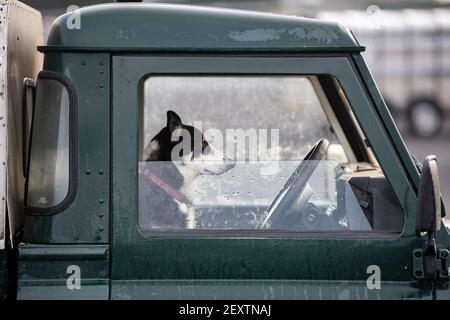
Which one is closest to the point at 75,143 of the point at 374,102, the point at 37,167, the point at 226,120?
the point at 37,167

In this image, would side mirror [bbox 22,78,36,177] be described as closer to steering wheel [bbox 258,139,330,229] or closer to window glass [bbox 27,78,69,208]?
window glass [bbox 27,78,69,208]

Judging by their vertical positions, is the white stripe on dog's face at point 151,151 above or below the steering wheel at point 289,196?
above

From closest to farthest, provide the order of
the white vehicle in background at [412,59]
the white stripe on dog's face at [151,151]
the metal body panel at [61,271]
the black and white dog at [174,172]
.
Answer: the metal body panel at [61,271] < the black and white dog at [174,172] < the white stripe on dog's face at [151,151] < the white vehicle in background at [412,59]

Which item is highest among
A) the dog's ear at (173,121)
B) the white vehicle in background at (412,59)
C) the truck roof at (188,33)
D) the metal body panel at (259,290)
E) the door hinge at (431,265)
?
the white vehicle in background at (412,59)

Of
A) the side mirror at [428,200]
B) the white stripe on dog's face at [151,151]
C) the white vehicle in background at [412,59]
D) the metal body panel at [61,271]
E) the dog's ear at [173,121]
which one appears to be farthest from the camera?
the white vehicle in background at [412,59]

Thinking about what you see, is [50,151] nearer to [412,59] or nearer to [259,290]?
[259,290]

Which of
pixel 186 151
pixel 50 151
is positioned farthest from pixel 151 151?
pixel 50 151

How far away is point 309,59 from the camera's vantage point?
2.71m

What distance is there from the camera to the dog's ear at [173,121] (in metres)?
3.05

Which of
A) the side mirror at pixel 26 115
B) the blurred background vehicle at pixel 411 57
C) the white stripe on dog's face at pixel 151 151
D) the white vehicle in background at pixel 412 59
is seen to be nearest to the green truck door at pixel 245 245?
the white stripe on dog's face at pixel 151 151

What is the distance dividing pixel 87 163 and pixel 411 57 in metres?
16.8

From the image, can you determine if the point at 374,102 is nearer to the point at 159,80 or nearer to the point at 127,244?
the point at 159,80

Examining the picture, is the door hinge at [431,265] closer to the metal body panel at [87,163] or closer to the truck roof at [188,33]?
the truck roof at [188,33]

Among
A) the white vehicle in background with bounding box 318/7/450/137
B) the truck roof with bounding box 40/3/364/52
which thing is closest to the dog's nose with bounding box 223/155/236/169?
the truck roof with bounding box 40/3/364/52
